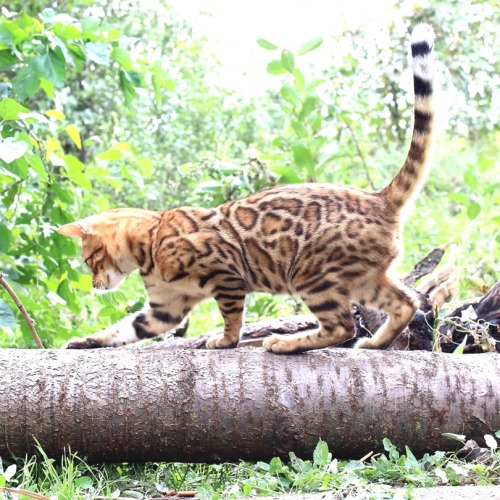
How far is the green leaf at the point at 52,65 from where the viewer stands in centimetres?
442

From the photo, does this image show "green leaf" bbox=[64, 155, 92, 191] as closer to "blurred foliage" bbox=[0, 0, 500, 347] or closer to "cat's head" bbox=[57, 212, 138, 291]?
"blurred foliage" bbox=[0, 0, 500, 347]

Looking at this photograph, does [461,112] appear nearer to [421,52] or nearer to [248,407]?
[421,52]

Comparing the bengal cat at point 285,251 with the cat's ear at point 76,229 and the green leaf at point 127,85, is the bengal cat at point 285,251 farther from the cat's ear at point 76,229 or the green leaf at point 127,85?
the green leaf at point 127,85

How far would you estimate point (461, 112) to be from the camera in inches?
418

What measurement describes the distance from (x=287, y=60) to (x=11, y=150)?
10.0ft

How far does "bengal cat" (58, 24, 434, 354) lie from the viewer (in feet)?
13.1

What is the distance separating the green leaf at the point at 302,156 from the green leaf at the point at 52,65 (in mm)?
2407

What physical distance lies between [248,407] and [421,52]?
A: 1858mm

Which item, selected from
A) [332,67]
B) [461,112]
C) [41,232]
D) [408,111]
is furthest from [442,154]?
[41,232]

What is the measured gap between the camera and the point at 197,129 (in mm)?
10695

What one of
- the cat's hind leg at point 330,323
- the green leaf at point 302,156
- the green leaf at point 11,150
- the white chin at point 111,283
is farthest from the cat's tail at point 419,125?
the green leaf at point 302,156

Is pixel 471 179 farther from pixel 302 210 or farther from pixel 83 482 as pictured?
pixel 83 482

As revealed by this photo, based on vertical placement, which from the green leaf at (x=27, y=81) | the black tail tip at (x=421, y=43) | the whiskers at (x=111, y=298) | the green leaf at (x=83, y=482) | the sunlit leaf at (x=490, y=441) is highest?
the black tail tip at (x=421, y=43)

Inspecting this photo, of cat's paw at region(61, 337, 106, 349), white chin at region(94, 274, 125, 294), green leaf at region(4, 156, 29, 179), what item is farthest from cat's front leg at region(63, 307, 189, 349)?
green leaf at region(4, 156, 29, 179)
